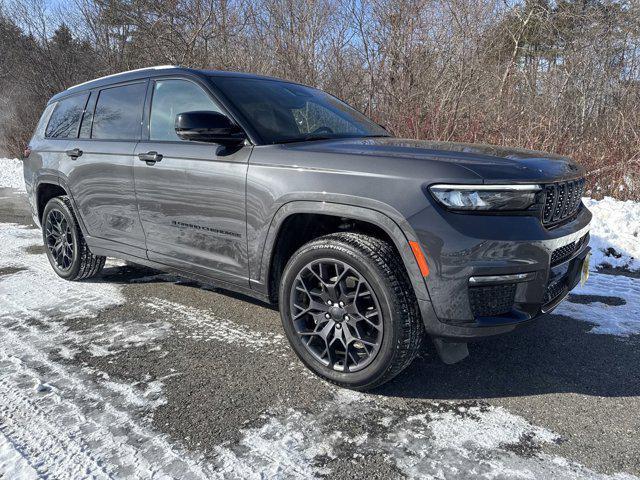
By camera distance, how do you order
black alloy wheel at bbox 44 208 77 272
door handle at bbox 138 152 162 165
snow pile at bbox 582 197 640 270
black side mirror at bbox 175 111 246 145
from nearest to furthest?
black side mirror at bbox 175 111 246 145 → door handle at bbox 138 152 162 165 → black alloy wheel at bbox 44 208 77 272 → snow pile at bbox 582 197 640 270

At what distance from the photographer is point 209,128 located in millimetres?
2889

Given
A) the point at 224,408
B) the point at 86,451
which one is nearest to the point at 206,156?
the point at 224,408

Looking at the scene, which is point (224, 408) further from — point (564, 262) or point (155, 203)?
point (564, 262)

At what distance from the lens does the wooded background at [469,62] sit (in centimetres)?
819

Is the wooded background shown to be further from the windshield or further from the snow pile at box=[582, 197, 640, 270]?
the windshield

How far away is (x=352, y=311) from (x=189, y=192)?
1399 millimetres

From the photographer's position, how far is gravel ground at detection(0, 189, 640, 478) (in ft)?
6.84

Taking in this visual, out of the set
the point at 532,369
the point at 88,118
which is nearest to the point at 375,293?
the point at 532,369

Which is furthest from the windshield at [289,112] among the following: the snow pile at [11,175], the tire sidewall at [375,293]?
the snow pile at [11,175]

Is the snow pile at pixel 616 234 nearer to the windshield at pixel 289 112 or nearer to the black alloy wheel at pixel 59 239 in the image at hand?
the windshield at pixel 289 112

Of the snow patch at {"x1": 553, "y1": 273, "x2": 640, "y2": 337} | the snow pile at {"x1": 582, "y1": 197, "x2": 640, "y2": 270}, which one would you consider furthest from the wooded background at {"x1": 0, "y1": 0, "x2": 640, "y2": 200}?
the snow patch at {"x1": 553, "y1": 273, "x2": 640, "y2": 337}

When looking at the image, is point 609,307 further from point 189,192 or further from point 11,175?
point 11,175

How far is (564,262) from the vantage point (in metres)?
2.61

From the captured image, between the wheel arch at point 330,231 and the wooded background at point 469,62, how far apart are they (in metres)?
6.34
